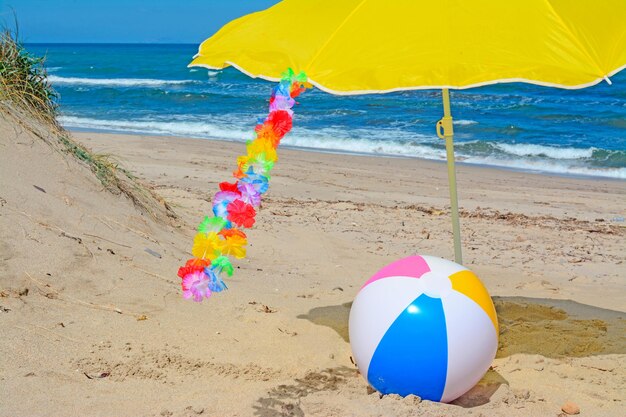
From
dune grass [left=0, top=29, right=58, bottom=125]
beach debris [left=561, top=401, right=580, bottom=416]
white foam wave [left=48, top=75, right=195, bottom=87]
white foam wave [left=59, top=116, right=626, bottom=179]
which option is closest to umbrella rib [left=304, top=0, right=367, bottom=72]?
beach debris [left=561, top=401, right=580, bottom=416]

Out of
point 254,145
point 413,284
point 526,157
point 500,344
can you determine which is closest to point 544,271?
point 500,344

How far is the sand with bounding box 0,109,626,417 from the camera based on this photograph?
411cm

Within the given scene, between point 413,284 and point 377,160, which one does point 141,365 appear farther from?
point 377,160

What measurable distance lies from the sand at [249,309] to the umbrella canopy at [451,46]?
5.65 feet

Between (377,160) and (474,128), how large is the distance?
650 centimetres

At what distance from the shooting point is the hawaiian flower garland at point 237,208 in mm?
4043

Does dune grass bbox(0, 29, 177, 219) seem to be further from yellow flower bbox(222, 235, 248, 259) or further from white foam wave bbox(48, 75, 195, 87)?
white foam wave bbox(48, 75, 195, 87)

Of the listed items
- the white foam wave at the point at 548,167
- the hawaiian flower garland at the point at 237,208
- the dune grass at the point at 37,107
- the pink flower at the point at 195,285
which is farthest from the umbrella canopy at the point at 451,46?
the white foam wave at the point at 548,167

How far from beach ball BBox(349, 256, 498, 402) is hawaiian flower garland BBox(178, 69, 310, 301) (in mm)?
815

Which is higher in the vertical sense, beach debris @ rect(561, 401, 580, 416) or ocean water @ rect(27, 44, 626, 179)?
ocean water @ rect(27, 44, 626, 179)

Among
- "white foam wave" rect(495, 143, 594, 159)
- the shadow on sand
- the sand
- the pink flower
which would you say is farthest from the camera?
"white foam wave" rect(495, 143, 594, 159)

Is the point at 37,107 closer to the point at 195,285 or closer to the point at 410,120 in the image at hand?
the point at 195,285

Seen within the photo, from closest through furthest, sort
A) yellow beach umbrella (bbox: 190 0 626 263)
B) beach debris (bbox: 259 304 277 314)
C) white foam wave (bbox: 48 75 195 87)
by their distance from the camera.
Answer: yellow beach umbrella (bbox: 190 0 626 263) → beach debris (bbox: 259 304 277 314) → white foam wave (bbox: 48 75 195 87)

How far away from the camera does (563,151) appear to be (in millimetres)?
18281
